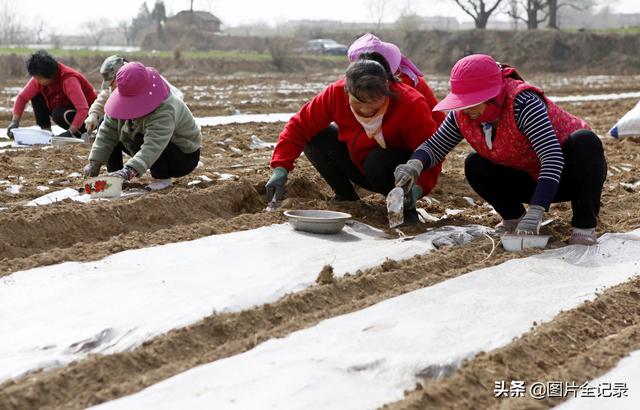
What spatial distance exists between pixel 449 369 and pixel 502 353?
0.20m

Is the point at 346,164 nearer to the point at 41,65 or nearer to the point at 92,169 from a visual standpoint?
the point at 92,169

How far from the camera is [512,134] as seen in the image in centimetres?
380

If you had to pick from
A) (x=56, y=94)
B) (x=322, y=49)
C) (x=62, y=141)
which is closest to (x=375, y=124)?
(x=62, y=141)

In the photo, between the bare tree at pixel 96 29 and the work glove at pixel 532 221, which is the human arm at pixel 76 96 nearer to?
the work glove at pixel 532 221

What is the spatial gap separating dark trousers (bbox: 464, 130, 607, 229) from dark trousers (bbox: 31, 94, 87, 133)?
14.1 ft

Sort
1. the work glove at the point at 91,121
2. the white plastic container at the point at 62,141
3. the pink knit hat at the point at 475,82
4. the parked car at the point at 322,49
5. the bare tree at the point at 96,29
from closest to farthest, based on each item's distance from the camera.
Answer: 1. the pink knit hat at the point at 475,82
2. the work glove at the point at 91,121
3. the white plastic container at the point at 62,141
4. the parked car at the point at 322,49
5. the bare tree at the point at 96,29

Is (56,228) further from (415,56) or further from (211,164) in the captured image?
(415,56)

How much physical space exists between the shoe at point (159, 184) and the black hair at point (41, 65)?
2.18 metres

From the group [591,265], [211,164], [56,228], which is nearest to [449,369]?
[591,265]

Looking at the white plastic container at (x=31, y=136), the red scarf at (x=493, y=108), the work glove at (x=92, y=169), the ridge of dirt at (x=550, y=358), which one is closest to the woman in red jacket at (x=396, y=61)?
the red scarf at (x=493, y=108)

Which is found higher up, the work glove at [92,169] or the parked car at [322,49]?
the work glove at [92,169]

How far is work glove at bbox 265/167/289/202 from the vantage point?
14.4 ft

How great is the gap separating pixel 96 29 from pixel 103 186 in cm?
7186

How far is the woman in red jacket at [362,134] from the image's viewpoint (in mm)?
4152
